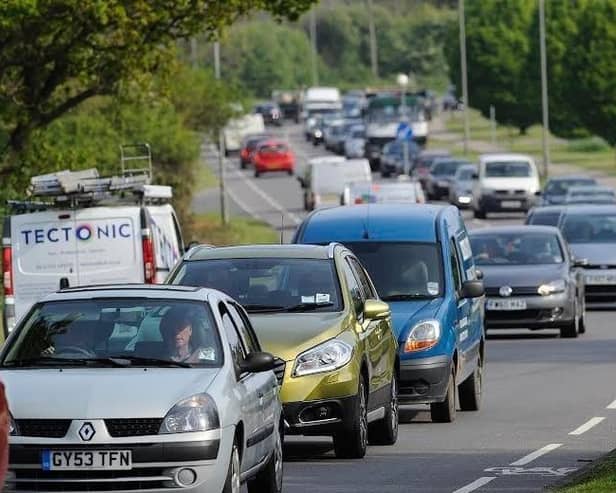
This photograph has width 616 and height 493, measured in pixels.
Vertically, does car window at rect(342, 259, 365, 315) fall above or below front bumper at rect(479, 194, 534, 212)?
above

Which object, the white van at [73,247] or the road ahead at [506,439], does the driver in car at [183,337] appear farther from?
the white van at [73,247]

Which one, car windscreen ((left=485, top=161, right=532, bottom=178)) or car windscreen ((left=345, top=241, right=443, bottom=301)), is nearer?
car windscreen ((left=345, top=241, right=443, bottom=301))

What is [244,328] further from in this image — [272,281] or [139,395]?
[272,281]

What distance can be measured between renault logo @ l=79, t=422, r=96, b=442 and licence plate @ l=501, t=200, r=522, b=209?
172 ft

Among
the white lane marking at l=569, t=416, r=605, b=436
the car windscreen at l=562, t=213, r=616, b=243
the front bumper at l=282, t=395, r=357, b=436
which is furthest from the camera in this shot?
the car windscreen at l=562, t=213, r=616, b=243

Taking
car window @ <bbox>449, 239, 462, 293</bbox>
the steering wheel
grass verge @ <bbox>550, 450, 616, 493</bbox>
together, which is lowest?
grass verge @ <bbox>550, 450, 616, 493</bbox>

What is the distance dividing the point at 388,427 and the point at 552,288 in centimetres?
1219

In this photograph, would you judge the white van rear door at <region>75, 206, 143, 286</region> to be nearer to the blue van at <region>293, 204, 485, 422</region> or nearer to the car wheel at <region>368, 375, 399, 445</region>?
the blue van at <region>293, 204, 485, 422</region>

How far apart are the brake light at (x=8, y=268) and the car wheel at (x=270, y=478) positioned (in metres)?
11.8

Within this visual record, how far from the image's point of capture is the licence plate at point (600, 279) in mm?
34094

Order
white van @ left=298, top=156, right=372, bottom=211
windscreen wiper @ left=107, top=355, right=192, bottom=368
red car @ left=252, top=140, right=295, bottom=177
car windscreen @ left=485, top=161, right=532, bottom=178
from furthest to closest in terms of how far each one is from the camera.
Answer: red car @ left=252, top=140, right=295, bottom=177 → car windscreen @ left=485, top=161, right=532, bottom=178 → white van @ left=298, top=156, right=372, bottom=211 → windscreen wiper @ left=107, top=355, right=192, bottom=368

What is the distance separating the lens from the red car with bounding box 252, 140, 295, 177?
9619 cm

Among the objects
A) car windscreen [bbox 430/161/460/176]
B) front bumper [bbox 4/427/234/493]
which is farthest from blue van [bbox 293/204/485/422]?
car windscreen [bbox 430/161/460/176]

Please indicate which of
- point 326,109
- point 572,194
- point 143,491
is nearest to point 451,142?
point 326,109
